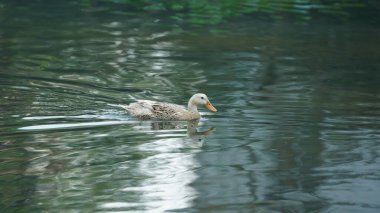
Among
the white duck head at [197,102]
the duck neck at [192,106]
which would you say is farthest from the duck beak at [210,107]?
the duck neck at [192,106]

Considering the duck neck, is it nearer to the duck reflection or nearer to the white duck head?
the white duck head

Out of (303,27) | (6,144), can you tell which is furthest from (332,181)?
(303,27)

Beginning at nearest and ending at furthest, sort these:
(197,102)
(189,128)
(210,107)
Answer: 1. (189,128)
2. (197,102)
3. (210,107)

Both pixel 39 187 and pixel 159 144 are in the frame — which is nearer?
pixel 39 187

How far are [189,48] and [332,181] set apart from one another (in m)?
10.8

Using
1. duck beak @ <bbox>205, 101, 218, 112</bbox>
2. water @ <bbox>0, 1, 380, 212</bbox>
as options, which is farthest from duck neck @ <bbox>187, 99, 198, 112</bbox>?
water @ <bbox>0, 1, 380, 212</bbox>

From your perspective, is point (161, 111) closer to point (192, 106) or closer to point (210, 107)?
point (192, 106)

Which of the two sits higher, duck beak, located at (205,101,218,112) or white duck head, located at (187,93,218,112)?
white duck head, located at (187,93,218,112)

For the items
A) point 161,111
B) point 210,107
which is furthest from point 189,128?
point 210,107

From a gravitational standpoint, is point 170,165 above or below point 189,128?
above

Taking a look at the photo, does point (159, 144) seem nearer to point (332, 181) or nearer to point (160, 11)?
point (332, 181)

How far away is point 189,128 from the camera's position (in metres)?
12.8

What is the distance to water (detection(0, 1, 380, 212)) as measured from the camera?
32.1 ft

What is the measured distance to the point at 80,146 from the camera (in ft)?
37.6
